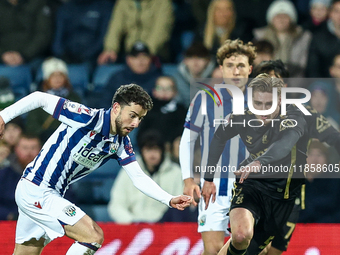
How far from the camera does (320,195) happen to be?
6672mm

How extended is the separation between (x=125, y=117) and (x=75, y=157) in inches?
19.9

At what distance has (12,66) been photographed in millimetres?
8367

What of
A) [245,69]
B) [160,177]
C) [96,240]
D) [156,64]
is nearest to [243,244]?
Answer: [96,240]

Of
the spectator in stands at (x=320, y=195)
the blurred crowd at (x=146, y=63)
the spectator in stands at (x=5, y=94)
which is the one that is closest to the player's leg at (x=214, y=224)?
the blurred crowd at (x=146, y=63)

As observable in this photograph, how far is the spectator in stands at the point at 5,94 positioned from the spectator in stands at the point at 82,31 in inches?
38.0

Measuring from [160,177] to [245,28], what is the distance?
2.74 meters

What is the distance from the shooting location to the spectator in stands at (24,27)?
27.9 feet

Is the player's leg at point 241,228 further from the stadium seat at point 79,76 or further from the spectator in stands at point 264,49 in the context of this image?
the stadium seat at point 79,76

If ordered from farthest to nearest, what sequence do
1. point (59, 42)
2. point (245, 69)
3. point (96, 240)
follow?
point (59, 42) < point (245, 69) < point (96, 240)

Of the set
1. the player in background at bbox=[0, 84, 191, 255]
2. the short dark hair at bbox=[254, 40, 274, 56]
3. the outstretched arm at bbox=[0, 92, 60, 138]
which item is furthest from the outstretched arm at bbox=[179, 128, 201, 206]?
the short dark hair at bbox=[254, 40, 274, 56]

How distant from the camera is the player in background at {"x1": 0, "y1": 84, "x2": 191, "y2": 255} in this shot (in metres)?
4.32

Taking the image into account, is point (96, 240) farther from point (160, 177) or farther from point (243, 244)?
point (160, 177)

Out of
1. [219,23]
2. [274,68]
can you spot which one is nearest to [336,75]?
[219,23]

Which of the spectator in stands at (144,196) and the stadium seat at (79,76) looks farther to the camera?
the stadium seat at (79,76)
